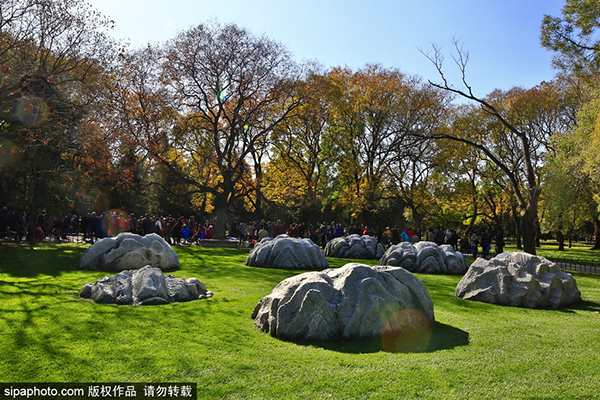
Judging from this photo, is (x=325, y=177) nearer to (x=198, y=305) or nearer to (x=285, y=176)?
(x=285, y=176)

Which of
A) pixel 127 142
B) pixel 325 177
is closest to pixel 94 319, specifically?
pixel 127 142

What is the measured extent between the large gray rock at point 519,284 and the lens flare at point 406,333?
3.77 metres

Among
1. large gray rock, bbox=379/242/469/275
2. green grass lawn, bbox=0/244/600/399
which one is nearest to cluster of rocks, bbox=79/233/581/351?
green grass lawn, bbox=0/244/600/399

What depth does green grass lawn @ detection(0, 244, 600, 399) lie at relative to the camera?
169 inches

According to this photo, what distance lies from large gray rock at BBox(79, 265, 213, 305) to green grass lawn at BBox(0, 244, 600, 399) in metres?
0.36

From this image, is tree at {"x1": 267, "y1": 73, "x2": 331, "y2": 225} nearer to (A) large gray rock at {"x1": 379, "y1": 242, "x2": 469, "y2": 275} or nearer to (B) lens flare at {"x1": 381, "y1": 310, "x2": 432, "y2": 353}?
(A) large gray rock at {"x1": 379, "y1": 242, "x2": 469, "y2": 275}

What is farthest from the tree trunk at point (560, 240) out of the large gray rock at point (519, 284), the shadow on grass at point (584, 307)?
the large gray rock at point (519, 284)

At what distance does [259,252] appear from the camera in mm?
15992

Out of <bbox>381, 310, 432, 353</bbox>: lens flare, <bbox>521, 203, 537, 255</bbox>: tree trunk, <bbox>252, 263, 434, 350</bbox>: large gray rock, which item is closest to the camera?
<bbox>381, 310, 432, 353</bbox>: lens flare

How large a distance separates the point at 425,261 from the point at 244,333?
12.1 metres

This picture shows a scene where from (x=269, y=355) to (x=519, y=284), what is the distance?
681 centimetres

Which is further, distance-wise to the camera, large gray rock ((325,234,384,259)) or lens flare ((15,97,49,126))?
large gray rock ((325,234,384,259))

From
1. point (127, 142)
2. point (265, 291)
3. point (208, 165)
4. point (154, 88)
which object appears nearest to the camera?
point (265, 291)

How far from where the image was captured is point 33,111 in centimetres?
1401
